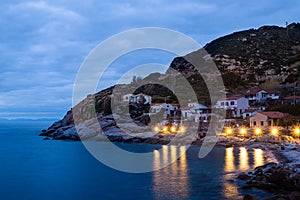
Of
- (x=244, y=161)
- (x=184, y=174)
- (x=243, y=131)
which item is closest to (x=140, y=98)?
A: (x=243, y=131)

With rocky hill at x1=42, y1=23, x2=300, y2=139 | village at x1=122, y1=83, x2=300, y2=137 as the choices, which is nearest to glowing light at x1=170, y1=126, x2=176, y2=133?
village at x1=122, y1=83, x2=300, y2=137

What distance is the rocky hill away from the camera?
94500 millimetres

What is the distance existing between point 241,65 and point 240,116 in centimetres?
4940

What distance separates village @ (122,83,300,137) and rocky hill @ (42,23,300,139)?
10.1 meters

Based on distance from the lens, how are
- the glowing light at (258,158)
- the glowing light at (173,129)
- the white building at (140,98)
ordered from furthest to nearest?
the white building at (140,98), the glowing light at (173,129), the glowing light at (258,158)

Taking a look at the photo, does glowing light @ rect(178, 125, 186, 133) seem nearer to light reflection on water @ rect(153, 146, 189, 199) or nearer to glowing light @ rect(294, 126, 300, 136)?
glowing light @ rect(294, 126, 300, 136)

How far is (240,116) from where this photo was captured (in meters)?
68.1

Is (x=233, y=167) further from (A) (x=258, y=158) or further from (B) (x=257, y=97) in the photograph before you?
(B) (x=257, y=97)

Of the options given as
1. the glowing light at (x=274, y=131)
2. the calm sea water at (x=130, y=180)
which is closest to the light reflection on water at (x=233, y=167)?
the calm sea water at (x=130, y=180)

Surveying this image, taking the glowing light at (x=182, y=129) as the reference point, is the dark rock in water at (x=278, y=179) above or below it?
below

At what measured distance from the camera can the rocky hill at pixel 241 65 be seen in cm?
9450

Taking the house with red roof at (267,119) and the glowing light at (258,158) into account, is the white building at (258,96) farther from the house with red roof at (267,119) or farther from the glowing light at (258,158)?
the glowing light at (258,158)

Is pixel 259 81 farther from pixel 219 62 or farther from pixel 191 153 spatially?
pixel 191 153

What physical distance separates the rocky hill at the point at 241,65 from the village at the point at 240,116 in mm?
10135
